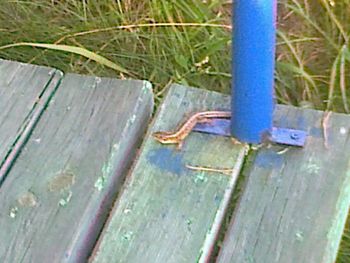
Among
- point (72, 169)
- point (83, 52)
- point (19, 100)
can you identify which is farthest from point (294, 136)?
point (83, 52)

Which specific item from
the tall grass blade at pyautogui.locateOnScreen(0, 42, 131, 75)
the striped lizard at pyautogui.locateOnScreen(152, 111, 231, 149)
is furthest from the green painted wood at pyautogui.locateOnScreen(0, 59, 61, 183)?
the tall grass blade at pyautogui.locateOnScreen(0, 42, 131, 75)

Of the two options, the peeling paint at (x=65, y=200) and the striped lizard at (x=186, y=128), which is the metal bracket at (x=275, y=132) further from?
the peeling paint at (x=65, y=200)

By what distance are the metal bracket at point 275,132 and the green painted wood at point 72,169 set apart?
125 millimetres

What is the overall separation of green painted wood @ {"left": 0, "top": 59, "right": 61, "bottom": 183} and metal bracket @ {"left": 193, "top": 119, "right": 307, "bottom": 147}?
283mm

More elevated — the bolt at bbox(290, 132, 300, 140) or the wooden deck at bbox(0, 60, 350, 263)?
the bolt at bbox(290, 132, 300, 140)

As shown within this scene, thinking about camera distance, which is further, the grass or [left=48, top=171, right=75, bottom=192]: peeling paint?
the grass

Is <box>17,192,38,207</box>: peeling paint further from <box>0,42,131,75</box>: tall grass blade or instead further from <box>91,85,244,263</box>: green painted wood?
<box>0,42,131,75</box>: tall grass blade

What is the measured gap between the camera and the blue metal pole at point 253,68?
1.34 metres

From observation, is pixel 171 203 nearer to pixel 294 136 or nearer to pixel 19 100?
pixel 294 136

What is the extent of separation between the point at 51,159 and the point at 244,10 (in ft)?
1.28

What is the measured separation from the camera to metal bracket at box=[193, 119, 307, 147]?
1.45 meters

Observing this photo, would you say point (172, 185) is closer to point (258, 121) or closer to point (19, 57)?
point (258, 121)

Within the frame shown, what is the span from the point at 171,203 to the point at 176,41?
3.52ft

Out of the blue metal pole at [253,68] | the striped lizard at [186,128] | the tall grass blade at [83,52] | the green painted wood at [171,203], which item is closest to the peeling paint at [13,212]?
the green painted wood at [171,203]
